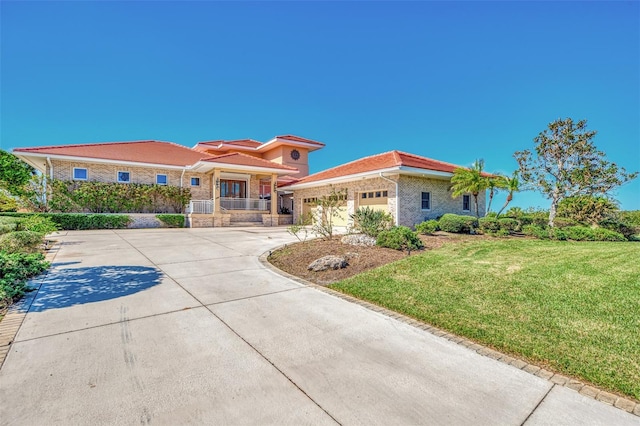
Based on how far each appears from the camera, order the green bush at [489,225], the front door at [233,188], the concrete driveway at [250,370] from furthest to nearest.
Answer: the front door at [233,188]
the green bush at [489,225]
the concrete driveway at [250,370]

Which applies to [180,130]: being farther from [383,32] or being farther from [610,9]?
[610,9]

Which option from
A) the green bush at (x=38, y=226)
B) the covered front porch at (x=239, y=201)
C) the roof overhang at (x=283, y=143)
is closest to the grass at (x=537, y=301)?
the green bush at (x=38, y=226)

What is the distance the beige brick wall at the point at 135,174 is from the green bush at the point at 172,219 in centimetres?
304

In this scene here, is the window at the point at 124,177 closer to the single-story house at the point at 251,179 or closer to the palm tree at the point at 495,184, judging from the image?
the single-story house at the point at 251,179

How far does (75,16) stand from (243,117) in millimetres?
21515

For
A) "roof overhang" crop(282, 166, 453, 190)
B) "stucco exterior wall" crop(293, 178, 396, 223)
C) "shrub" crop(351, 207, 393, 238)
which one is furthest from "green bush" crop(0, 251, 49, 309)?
"roof overhang" crop(282, 166, 453, 190)

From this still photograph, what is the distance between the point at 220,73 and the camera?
72.2 ft

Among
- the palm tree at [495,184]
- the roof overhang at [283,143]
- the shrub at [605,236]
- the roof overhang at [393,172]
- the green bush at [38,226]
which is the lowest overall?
the shrub at [605,236]

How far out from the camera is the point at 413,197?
51.0ft

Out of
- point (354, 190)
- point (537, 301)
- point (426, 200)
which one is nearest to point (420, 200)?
point (426, 200)

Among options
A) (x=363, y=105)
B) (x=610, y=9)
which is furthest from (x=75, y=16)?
(x=363, y=105)

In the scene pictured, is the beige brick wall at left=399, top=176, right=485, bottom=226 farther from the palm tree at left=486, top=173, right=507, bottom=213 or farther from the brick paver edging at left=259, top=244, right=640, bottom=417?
the brick paver edging at left=259, top=244, right=640, bottom=417

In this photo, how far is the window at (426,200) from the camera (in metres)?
16.1

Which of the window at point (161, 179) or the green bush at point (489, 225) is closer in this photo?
the green bush at point (489, 225)
